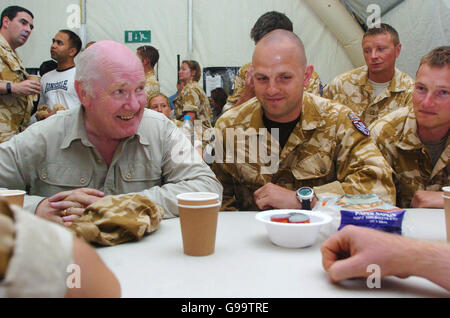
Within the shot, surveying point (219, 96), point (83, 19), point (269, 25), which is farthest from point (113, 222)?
point (83, 19)

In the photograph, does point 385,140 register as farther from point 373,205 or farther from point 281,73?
point 373,205

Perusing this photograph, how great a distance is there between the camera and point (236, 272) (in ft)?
2.65

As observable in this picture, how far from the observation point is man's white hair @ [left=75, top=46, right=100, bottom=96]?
1.51m

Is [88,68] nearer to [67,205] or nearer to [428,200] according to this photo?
[67,205]

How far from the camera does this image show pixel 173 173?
1595 mm

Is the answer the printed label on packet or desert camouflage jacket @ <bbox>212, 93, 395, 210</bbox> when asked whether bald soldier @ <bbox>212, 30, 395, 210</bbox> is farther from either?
the printed label on packet

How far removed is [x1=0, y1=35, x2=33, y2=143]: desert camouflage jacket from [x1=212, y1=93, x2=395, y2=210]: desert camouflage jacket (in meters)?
1.95

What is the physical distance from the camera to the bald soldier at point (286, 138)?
176cm

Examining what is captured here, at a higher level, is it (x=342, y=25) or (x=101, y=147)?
(x=342, y=25)

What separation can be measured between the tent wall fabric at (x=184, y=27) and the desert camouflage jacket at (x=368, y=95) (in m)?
2.21

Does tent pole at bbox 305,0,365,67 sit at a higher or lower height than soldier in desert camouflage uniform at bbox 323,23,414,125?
higher

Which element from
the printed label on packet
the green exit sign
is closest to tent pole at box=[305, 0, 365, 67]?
the green exit sign

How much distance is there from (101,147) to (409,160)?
A: 4.80 feet
